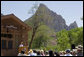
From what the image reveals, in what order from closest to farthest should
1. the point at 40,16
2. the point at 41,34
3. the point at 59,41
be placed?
the point at 40,16
the point at 41,34
the point at 59,41

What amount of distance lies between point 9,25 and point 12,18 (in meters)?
0.78

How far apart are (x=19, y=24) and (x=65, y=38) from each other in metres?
32.3

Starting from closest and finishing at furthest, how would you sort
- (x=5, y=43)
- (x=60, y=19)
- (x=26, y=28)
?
(x=5, y=43) < (x=26, y=28) < (x=60, y=19)

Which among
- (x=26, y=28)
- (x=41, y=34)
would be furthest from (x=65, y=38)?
(x=26, y=28)

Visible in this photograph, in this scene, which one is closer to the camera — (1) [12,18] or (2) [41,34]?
(1) [12,18]

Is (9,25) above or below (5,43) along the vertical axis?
above

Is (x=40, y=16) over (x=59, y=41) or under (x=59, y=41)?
over

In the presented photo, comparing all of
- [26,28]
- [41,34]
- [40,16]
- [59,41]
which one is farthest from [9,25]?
[59,41]

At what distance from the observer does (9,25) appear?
23812 millimetres

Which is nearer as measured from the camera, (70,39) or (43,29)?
(43,29)

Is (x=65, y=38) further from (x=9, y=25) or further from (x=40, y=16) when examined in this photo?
(x=9, y=25)

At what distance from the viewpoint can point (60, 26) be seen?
152125mm

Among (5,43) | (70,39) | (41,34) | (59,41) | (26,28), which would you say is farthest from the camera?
(70,39)

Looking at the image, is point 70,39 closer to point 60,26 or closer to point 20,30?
point 20,30
